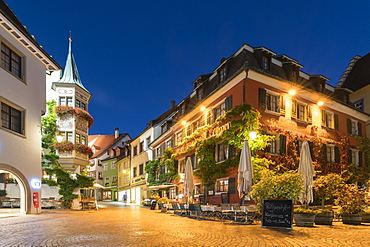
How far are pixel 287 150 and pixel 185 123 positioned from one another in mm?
10663

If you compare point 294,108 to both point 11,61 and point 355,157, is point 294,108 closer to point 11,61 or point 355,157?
point 355,157

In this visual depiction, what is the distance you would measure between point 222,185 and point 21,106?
43.2 feet

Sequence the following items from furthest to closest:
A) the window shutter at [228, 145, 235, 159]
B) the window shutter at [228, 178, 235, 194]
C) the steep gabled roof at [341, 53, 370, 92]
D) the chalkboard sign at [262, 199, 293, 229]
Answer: the steep gabled roof at [341, 53, 370, 92], the window shutter at [228, 145, 235, 159], the window shutter at [228, 178, 235, 194], the chalkboard sign at [262, 199, 293, 229]

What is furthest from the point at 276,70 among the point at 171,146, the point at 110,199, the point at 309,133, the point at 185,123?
the point at 110,199

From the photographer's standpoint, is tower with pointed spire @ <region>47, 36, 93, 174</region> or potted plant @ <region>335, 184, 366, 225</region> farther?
tower with pointed spire @ <region>47, 36, 93, 174</region>

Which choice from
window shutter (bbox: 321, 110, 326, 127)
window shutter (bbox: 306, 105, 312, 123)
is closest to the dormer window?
window shutter (bbox: 306, 105, 312, 123)

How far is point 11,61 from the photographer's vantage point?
1775 cm

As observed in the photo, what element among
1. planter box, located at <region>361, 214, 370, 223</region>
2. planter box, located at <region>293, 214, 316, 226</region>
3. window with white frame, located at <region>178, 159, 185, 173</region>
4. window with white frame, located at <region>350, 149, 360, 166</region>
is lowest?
planter box, located at <region>361, 214, 370, 223</region>

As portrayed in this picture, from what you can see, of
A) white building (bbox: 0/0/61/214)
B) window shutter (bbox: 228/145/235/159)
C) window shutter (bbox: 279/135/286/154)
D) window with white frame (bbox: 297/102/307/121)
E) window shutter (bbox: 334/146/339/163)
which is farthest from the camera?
window shutter (bbox: 334/146/339/163)

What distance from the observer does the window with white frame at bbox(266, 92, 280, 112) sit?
2198 cm

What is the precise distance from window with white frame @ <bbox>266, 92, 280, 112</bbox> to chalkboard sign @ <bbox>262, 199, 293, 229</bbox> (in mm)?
11113

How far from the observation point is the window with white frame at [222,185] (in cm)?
2178

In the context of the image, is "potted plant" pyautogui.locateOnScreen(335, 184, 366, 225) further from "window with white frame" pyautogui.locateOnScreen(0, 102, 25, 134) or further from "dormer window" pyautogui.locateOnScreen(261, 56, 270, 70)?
"window with white frame" pyautogui.locateOnScreen(0, 102, 25, 134)

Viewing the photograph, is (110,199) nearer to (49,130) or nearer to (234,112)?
(49,130)
